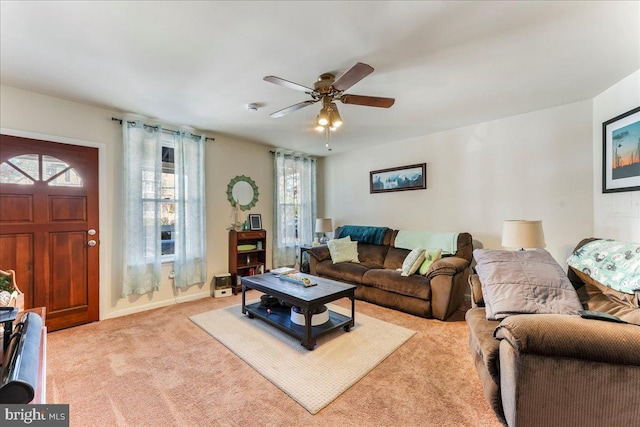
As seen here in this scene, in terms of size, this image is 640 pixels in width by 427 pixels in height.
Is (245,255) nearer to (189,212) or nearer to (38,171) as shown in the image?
(189,212)

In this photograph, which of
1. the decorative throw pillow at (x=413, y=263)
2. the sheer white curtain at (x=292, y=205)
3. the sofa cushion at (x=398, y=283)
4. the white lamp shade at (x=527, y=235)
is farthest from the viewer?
the sheer white curtain at (x=292, y=205)

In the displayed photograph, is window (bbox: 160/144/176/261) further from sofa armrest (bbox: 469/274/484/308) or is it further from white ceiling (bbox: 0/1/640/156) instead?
sofa armrest (bbox: 469/274/484/308)

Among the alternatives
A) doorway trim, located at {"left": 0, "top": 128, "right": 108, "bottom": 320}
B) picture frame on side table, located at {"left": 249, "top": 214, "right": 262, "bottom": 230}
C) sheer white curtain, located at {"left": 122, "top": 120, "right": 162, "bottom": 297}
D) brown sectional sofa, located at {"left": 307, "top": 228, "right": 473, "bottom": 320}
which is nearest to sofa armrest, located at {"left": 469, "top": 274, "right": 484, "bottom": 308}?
brown sectional sofa, located at {"left": 307, "top": 228, "right": 473, "bottom": 320}

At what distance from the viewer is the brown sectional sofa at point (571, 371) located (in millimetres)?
1218

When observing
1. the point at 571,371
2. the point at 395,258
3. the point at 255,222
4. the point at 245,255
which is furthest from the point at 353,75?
A: the point at 245,255

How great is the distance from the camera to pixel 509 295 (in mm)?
Answer: 1910

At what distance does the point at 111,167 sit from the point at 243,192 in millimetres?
1764

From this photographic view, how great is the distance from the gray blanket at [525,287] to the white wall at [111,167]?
3.53 meters

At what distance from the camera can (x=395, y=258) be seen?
407cm

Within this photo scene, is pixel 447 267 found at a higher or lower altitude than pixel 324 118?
lower

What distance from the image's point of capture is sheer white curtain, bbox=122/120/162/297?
327 cm

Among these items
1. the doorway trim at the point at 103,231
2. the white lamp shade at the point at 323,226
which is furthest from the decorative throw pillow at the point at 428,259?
the doorway trim at the point at 103,231

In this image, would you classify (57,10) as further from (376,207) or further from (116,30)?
(376,207)

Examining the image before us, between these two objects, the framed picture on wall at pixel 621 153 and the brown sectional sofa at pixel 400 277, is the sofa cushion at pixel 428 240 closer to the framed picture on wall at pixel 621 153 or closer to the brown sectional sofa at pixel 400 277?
the brown sectional sofa at pixel 400 277
